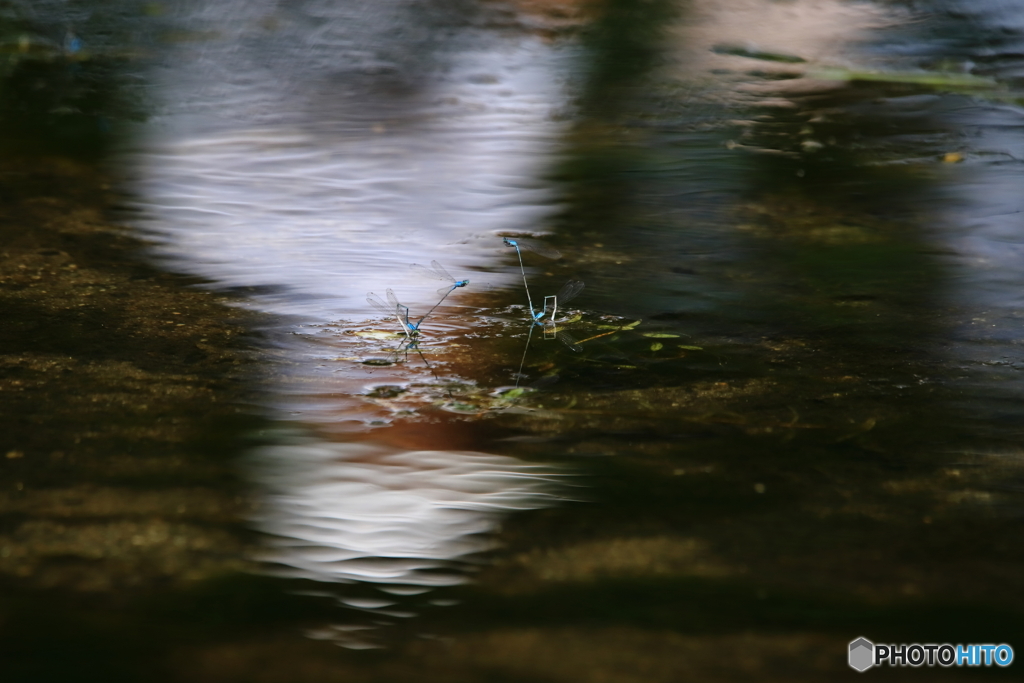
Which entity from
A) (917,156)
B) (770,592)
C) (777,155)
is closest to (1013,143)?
(917,156)

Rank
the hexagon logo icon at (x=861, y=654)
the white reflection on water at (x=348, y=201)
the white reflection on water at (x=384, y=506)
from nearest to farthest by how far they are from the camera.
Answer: the hexagon logo icon at (x=861, y=654) → the white reflection on water at (x=384, y=506) → the white reflection on water at (x=348, y=201)

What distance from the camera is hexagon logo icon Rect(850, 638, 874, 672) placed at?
1.49m

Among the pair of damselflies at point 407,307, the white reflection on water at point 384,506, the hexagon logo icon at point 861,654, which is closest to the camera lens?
the hexagon logo icon at point 861,654

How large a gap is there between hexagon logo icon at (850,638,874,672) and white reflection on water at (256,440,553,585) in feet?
1.92

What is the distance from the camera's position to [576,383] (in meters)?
2.42

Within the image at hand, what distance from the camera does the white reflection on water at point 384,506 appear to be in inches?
67.3

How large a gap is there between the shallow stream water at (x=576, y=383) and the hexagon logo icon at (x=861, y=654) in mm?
16

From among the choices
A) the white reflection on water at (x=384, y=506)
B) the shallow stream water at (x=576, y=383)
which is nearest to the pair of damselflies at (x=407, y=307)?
the shallow stream water at (x=576, y=383)

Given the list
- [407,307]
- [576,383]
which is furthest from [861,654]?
[407,307]

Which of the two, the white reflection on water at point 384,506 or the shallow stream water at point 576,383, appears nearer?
the shallow stream water at point 576,383

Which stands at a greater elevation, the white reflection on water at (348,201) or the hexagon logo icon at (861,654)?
A: the white reflection on water at (348,201)

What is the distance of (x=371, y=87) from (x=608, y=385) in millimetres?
3894

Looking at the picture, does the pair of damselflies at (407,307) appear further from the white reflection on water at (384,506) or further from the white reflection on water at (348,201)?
the white reflection on water at (384,506)

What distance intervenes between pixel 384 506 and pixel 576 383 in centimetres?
69
